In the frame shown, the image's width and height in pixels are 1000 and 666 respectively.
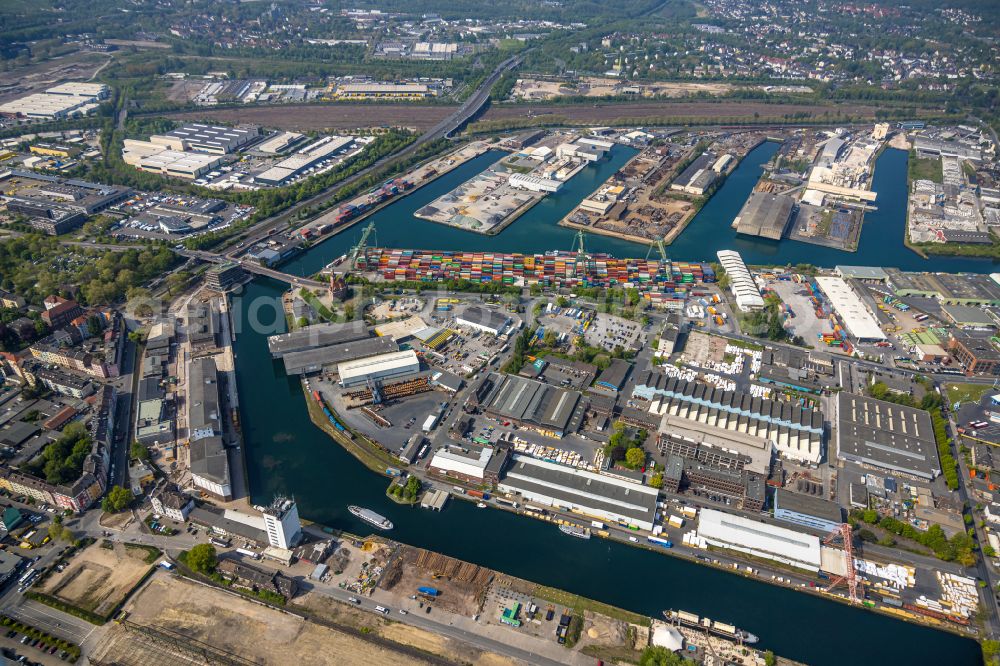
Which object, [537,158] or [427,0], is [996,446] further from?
[427,0]

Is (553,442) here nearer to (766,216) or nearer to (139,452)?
(139,452)

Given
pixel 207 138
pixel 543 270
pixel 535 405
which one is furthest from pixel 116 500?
pixel 207 138

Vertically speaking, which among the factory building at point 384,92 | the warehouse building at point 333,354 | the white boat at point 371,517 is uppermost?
the factory building at point 384,92

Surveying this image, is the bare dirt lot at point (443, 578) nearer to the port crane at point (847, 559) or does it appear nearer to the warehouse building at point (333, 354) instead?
the port crane at point (847, 559)

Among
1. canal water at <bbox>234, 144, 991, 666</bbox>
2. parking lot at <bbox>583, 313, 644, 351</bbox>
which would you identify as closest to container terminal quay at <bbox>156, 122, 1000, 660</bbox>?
parking lot at <bbox>583, 313, 644, 351</bbox>

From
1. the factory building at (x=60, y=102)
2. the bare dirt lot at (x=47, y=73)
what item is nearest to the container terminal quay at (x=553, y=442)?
the factory building at (x=60, y=102)

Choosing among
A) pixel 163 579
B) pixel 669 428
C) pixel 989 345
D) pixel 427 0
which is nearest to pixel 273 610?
pixel 163 579
